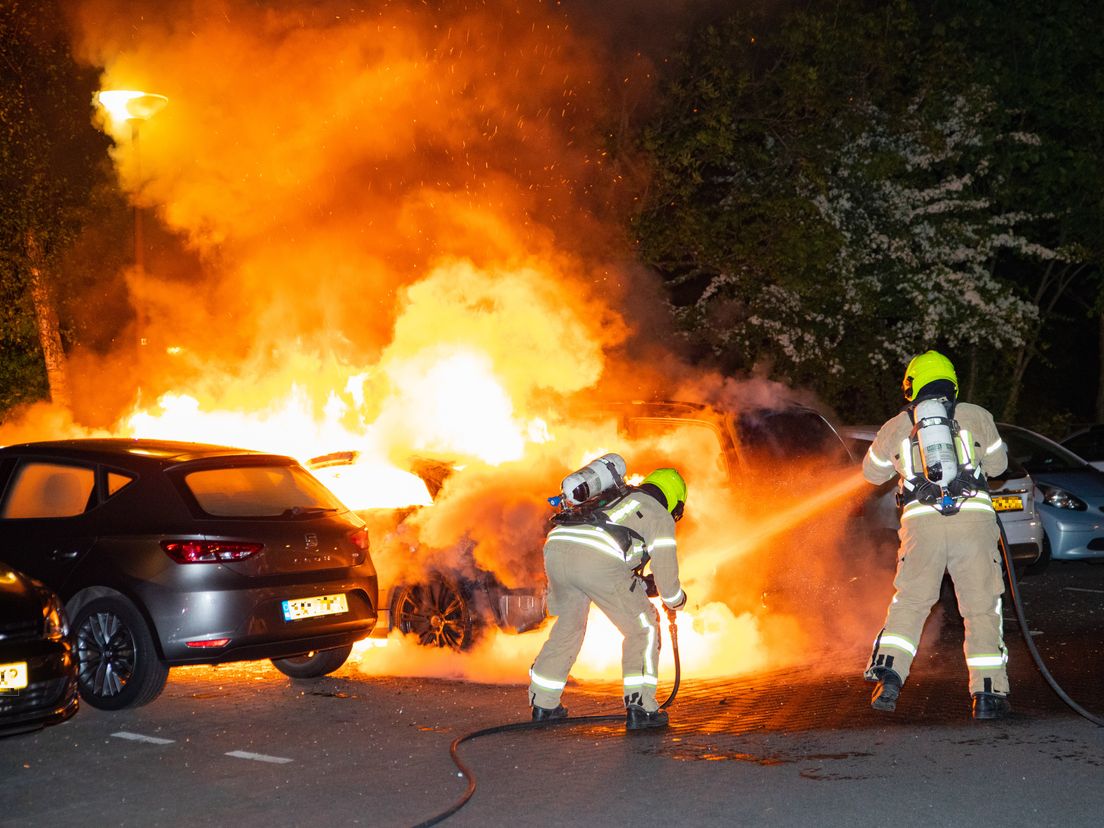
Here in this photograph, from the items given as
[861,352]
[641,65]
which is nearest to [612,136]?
[641,65]

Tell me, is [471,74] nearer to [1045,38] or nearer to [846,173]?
[846,173]

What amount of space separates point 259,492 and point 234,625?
1.01 m

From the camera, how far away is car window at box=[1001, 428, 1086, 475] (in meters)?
13.5

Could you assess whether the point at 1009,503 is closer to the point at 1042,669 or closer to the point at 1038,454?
the point at 1038,454

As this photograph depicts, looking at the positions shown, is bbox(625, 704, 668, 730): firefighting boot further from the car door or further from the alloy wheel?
the car door

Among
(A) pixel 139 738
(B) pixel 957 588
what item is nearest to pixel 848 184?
(B) pixel 957 588

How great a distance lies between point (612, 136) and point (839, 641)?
29.8 feet

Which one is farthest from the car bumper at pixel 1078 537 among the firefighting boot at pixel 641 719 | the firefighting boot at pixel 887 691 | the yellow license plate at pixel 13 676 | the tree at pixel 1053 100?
the tree at pixel 1053 100

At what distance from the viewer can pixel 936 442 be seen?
6.99 m

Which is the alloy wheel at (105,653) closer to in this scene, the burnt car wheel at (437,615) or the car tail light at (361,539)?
the car tail light at (361,539)

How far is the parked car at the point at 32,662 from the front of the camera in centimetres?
602

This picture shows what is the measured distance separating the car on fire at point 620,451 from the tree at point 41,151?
471 inches

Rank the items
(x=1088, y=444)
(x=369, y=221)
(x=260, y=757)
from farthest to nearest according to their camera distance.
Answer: (x=1088, y=444)
(x=369, y=221)
(x=260, y=757)

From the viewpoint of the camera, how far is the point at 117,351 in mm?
21312
